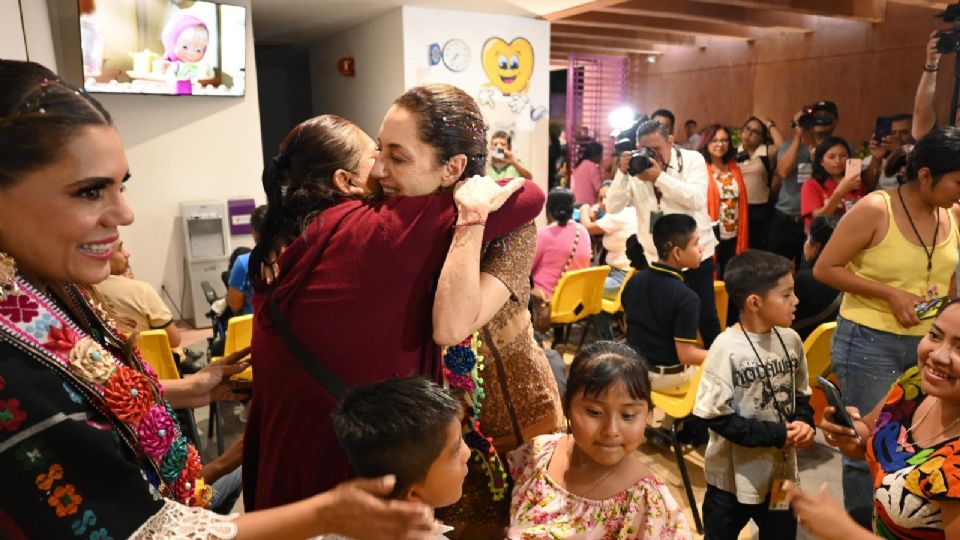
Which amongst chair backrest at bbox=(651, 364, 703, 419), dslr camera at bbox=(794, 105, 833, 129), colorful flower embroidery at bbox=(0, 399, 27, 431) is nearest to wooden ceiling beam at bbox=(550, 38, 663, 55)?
dslr camera at bbox=(794, 105, 833, 129)

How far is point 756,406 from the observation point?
6.13 ft

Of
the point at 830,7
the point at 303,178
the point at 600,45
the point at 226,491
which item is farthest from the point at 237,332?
the point at 600,45

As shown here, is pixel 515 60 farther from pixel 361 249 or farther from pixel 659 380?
pixel 361 249

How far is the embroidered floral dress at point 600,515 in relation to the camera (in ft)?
4.24

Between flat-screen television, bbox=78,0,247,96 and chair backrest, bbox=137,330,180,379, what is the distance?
2.82m

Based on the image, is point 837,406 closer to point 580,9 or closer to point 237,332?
point 237,332

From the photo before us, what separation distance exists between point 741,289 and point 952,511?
92 centimetres

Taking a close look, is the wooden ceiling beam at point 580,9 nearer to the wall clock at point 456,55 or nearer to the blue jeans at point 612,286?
the wall clock at point 456,55

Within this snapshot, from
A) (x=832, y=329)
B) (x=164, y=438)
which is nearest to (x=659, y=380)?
(x=832, y=329)

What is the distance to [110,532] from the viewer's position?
69cm

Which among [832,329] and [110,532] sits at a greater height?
[110,532]

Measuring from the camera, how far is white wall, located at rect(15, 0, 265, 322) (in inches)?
187

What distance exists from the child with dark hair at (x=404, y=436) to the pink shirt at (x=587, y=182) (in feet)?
19.5

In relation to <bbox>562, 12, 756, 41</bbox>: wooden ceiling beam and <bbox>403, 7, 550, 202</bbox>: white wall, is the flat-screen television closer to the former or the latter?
<bbox>403, 7, 550, 202</bbox>: white wall
